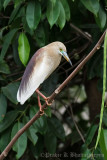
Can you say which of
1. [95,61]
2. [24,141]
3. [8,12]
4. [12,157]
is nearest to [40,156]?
[12,157]

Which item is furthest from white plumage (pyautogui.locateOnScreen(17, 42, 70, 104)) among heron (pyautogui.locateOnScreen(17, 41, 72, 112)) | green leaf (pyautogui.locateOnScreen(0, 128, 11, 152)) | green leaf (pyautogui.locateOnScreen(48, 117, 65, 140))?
green leaf (pyautogui.locateOnScreen(48, 117, 65, 140))

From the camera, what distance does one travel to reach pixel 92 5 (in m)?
2.04

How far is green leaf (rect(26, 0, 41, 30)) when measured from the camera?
6.63ft

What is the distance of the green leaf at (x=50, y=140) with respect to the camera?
2482 mm

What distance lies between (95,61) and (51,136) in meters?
0.61

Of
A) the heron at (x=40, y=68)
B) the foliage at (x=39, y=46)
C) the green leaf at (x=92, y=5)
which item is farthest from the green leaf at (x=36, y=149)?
the green leaf at (x=92, y=5)

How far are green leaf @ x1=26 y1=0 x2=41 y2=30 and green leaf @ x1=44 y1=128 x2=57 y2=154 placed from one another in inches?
32.1

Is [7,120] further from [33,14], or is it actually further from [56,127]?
[33,14]

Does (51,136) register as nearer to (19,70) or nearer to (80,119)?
(19,70)

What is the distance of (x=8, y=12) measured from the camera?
2.67 m

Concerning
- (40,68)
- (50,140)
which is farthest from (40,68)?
(50,140)

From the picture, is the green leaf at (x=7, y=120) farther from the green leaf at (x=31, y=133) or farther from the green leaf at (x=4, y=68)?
the green leaf at (x=4, y=68)

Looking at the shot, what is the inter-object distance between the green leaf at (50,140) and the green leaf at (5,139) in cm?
31

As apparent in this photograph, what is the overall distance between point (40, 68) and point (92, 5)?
464 millimetres
